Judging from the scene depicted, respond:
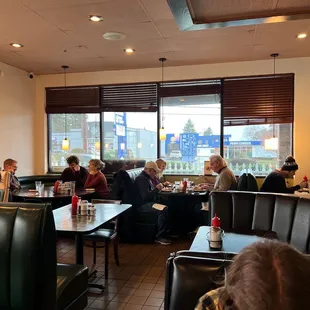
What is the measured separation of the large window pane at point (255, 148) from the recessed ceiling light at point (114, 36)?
2.80 metres

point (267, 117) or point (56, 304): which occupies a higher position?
point (267, 117)

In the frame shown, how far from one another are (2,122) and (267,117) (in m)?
5.16

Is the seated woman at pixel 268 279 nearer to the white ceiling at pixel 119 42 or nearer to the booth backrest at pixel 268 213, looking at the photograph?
the booth backrest at pixel 268 213

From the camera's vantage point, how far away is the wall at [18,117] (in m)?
6.26

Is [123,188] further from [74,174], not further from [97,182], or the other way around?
[74,174]

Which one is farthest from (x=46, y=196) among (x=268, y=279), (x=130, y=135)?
(x=268, y=279)

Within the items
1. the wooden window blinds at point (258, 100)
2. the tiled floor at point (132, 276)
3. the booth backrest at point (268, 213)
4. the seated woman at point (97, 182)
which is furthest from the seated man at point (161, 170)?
the booth backrest at point (268, 213)

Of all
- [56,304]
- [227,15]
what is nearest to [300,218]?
[227,15]

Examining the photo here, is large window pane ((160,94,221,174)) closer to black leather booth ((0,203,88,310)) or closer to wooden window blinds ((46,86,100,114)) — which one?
wooden window blinds ((46,86,100,114))

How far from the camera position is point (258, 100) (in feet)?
20.2

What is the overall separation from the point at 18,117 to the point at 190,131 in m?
3.64

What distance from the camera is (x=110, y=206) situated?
3.73m

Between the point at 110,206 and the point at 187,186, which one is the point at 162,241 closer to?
the point at 187,186

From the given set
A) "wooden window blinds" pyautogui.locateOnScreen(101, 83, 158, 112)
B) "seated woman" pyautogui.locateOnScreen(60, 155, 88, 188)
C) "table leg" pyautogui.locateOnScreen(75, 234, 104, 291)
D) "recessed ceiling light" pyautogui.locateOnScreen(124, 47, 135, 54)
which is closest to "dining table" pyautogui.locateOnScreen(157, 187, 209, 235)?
"seated woman" pyautogui.locateOnScreen(60, 155, 88, 188)
